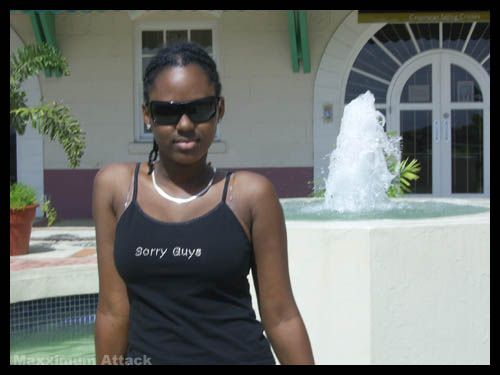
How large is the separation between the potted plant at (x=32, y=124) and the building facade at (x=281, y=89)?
3154 millimetres

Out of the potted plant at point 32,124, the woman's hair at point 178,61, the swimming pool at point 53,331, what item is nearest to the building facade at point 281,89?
the potted plant at point 32,124

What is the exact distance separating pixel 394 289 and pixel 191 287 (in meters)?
2.06

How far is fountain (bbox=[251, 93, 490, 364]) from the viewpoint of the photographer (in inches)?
129

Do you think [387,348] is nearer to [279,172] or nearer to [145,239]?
[145,239]

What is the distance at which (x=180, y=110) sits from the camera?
1510 mm

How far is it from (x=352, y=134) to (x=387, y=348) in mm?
2297

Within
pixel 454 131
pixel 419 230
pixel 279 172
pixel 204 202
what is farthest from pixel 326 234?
pixel 454 131

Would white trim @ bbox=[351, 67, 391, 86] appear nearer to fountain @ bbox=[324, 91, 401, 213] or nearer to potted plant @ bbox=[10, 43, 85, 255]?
potted plant @ bbox=[10, 43, 85, 255]

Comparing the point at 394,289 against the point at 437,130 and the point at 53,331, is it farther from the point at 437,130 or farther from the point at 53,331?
the point at 437,130

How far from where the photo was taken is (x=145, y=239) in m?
1.47

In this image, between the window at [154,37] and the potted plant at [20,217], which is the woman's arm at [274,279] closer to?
the potted plant at [20,217]

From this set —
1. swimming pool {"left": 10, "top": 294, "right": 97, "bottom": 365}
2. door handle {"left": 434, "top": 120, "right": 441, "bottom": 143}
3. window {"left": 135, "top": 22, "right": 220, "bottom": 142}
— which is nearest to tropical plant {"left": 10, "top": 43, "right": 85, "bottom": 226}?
swimming pool {"left": 10, "top": 294, "right": 97, "bottom": 365}

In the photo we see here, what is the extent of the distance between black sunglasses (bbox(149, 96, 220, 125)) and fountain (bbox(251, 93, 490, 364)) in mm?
1941

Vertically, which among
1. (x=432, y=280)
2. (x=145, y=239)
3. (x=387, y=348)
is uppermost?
(x=145, y=239)
